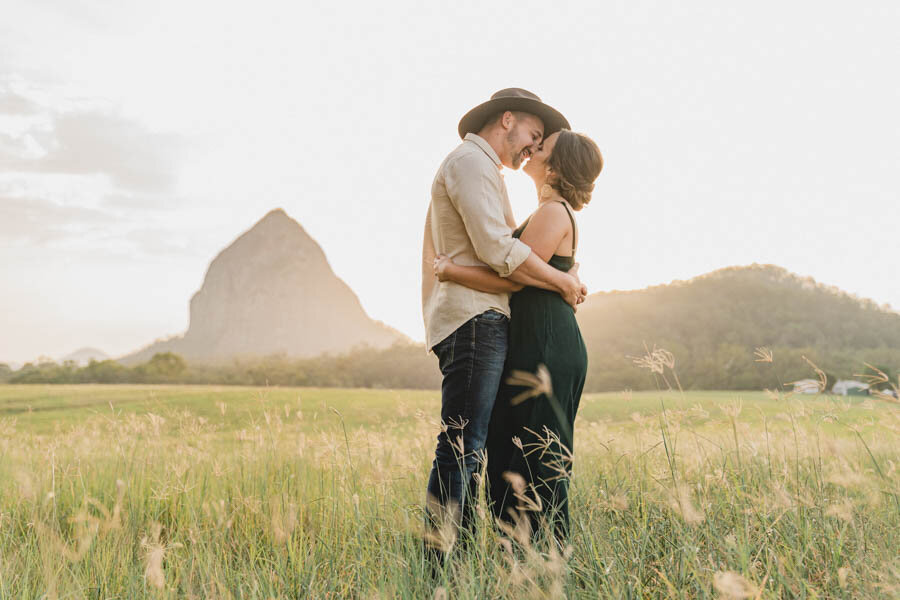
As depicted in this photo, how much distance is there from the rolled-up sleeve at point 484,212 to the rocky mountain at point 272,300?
130m

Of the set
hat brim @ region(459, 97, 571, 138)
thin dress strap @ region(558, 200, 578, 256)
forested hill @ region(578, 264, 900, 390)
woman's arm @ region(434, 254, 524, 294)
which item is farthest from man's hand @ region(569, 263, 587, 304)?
forested hill @ region(578, 264, 900, 390)

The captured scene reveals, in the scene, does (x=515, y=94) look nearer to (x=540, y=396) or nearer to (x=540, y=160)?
(x=540, y=160)

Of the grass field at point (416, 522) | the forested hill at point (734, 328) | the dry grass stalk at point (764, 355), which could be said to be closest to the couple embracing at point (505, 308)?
the grass field at point (416, 522)

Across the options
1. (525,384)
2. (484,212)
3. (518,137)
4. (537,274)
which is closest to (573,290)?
(537,274)

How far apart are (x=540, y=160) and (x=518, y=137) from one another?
221mm

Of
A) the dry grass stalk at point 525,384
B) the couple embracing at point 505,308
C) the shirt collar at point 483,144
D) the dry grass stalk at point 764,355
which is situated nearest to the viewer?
the dry grass stalk at point 764,355

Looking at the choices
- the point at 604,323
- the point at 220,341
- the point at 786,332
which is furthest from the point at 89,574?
the point at 220,341

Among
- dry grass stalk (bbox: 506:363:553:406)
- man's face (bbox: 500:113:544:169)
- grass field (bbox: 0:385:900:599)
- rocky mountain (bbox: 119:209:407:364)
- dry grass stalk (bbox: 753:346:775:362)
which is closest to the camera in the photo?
grass field (bbox: 0:385:900:599)

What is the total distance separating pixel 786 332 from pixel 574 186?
73245 mm

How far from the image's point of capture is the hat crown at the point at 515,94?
377 centimetres

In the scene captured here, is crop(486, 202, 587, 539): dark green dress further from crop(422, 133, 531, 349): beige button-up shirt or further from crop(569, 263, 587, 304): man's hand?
crop(422, 133, 531, 349): beige button-up shirt

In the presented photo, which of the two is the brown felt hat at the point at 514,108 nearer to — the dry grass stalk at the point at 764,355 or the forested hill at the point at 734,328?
the dry grass stalk at the point at 764,355

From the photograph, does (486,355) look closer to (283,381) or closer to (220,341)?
(283,381)

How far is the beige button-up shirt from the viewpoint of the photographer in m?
3.31
